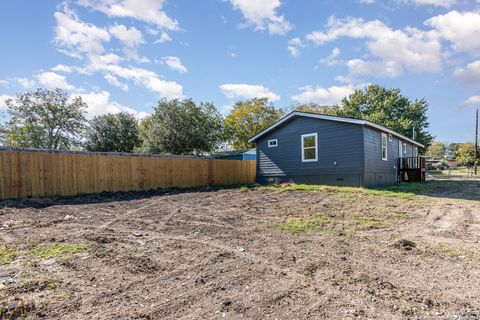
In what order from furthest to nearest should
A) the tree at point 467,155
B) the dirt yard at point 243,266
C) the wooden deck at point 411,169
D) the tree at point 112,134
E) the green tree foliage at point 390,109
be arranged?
the tree at point 467,155 → the green tree foliage at point 390,109 → the tree at point 112,134 → the wooden deck at point 411,169 → the dirt yard at point 243,266

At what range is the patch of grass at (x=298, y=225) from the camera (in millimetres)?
4473

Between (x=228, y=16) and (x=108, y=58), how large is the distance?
19.8 ft

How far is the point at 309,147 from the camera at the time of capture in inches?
494

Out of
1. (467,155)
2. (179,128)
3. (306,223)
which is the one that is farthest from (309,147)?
(467,155)

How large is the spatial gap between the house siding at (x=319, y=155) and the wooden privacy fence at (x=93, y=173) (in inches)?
121

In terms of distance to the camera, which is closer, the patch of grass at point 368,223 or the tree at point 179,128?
the patch of grass at point 368,223

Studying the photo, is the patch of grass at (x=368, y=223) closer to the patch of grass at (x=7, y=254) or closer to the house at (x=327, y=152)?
the patch of grass at (x=7, y=254)

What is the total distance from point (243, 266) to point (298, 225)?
2220mm

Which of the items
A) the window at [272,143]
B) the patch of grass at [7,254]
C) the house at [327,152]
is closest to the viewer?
the patch of grass at [7,254]

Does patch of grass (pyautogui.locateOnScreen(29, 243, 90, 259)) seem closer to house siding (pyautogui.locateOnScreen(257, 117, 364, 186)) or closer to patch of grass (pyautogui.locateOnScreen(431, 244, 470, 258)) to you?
patch of grass (pyautogui.locateOnScreen(431, 244, 470, 258))

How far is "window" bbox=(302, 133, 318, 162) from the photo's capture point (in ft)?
40.2

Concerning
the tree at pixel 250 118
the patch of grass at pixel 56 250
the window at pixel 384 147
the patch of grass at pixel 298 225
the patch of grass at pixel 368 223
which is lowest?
the patch of grass at pixel 368 223

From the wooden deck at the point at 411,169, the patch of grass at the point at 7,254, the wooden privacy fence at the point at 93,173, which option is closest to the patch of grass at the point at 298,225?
the patch of grass at the point at 7,254

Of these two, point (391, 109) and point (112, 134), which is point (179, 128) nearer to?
point (112, 134)
